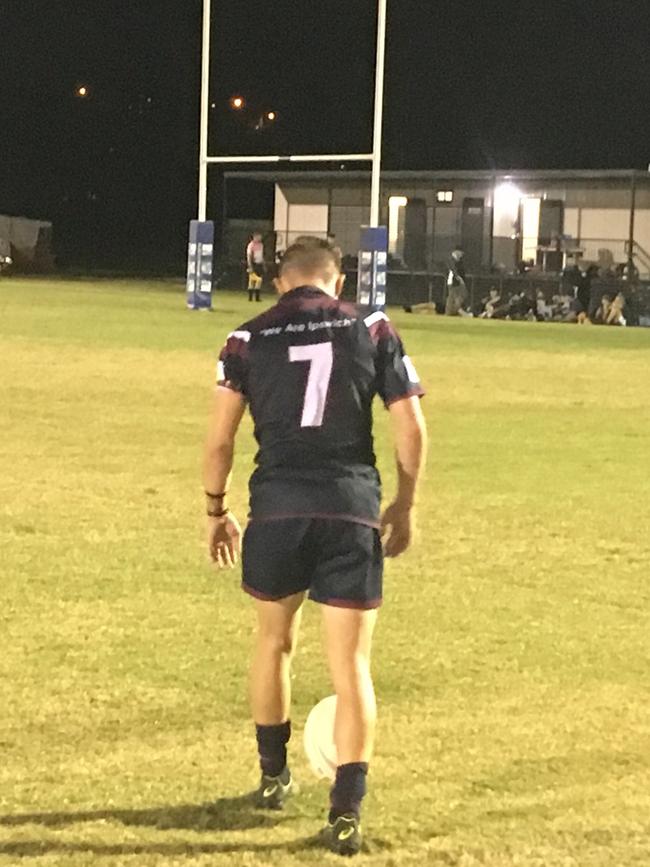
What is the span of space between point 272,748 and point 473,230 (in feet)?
132

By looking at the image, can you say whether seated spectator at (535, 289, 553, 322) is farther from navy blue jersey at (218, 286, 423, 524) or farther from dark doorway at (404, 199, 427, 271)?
navy blue jersey at (218, 286, 423, 524)

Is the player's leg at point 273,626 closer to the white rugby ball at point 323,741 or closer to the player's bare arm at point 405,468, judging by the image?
the white rugby ball at point 323,741

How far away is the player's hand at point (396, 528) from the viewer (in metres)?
5.10

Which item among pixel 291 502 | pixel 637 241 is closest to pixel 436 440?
pixel 291 502

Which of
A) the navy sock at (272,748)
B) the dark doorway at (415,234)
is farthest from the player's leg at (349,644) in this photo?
the dark doorway at (415,234)

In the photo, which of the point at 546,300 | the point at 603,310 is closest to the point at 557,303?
the point at 546,300

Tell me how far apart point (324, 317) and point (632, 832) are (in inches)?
75.5

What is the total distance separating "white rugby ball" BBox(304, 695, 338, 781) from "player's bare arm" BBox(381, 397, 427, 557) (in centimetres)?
56

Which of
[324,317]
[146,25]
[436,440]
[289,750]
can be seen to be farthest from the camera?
[146,25]

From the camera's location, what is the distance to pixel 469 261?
43406 millimetres

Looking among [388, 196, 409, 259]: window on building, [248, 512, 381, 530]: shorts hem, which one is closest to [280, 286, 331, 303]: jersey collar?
[248, 512, 381, 530]: shorts hem

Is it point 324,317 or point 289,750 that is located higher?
point 324,317

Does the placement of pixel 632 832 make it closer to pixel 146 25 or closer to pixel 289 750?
pixel 289 750

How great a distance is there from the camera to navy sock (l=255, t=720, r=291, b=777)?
529cm
